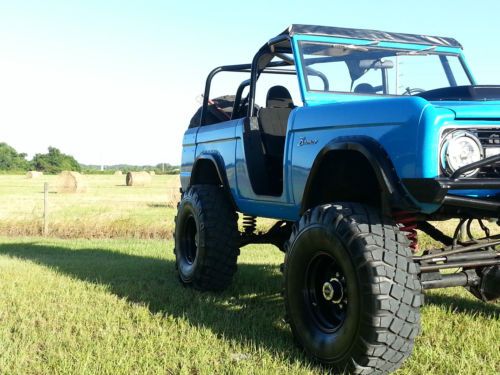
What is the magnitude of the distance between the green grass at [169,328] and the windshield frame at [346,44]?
69.8 inches

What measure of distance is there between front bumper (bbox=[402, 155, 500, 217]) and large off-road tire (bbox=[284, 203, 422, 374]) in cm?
34

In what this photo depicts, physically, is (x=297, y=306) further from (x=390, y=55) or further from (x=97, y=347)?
(x=390, y=55)

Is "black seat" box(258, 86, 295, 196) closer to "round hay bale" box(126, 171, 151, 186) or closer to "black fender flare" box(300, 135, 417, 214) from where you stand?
"black fender flare" box(300, 135, 417, 214)

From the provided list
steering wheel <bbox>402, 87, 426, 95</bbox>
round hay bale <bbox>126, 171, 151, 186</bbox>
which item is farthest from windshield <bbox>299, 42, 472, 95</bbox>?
round hay bale <bbox>126, 171, 151, 186</bbox>

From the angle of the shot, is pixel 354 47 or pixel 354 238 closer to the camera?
pixel 354 238

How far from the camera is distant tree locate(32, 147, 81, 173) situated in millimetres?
74500

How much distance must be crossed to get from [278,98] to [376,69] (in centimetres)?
103

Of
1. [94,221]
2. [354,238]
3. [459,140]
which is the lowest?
[94,221]

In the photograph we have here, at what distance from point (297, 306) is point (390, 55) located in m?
2.37

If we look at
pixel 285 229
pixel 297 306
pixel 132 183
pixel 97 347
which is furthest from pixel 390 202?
pixel 132 183

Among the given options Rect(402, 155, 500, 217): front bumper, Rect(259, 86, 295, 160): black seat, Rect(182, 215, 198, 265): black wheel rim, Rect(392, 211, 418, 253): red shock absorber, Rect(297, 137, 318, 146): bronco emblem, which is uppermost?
Rect(259, 86, 295, 160): black seat

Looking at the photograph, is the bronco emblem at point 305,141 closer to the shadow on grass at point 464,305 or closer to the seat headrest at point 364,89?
the seat headrest at point 364,89

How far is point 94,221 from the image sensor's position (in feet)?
47.9

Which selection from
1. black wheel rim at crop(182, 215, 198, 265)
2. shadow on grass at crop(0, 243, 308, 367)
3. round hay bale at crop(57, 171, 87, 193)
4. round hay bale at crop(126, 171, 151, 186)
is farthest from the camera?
round hay bale at crop(126, 171, 151, 186)
